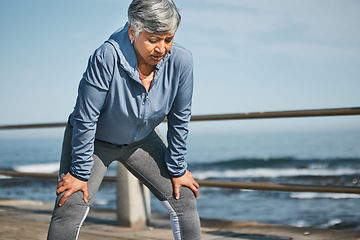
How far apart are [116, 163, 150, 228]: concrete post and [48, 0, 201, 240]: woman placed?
1758mm

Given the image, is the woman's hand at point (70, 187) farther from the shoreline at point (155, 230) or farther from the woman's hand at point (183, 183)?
the shoreline at point (155, 230)

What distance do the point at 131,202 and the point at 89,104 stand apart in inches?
84.4

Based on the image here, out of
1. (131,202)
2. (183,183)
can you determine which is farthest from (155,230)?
(183,183)

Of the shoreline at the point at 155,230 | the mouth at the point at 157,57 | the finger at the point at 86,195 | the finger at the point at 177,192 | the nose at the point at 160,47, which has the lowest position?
the shoreline at the point at 155,230

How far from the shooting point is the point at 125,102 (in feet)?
5.93

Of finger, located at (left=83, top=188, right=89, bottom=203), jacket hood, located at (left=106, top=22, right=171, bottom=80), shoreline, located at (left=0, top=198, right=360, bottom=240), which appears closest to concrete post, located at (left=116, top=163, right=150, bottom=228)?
shoreline, located at (left=0, top=198, right=360, bottom=240)

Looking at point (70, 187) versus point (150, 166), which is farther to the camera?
point (150, 166)

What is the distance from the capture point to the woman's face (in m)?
1.71

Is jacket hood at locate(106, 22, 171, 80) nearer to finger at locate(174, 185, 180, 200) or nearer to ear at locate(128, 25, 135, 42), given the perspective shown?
ear at locate(128, 25, 135, 42)

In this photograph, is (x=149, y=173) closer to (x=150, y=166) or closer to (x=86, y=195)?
(x=150, y=166)

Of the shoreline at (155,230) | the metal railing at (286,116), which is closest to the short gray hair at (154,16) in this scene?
the metal railing at (286,116)

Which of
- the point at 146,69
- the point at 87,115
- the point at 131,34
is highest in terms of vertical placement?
the point at 131,34

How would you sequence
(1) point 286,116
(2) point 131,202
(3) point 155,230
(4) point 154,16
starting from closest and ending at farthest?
(4) point 154,16 → (1) point 286,116 → (3) point 155,230 → (2) point 131,202

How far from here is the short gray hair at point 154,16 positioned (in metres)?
1.65
